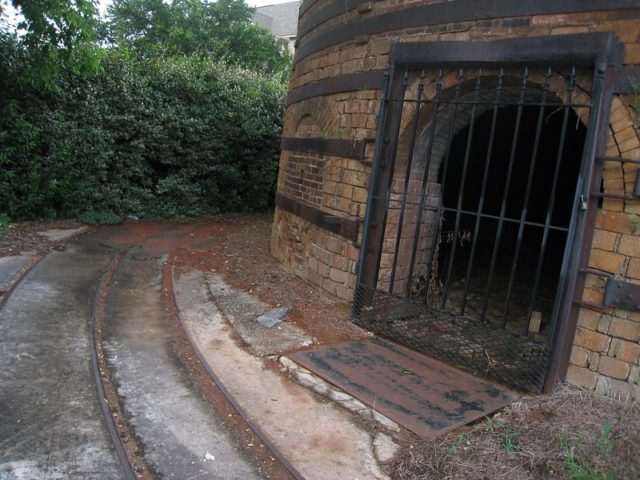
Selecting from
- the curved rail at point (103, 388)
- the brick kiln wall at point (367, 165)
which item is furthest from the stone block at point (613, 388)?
the curved rail at point (103, 388)

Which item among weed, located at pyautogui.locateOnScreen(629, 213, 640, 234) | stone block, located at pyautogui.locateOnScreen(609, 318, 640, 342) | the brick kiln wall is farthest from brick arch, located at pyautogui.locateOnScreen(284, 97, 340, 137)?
stone block, located at pyautogui.locateOnScreen(609, 318, 640, 342)

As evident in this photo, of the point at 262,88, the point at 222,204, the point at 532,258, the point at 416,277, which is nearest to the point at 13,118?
the point at 222,204

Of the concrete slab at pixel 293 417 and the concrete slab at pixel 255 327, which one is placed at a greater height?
the concrete slab at pixel 255 327

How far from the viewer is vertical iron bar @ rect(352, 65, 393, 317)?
5062mm

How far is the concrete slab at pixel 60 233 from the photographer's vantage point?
855cm

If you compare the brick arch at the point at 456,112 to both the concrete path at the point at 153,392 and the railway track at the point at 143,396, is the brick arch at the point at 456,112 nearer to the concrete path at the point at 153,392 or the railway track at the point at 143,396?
the concrete path at the point at 153,392

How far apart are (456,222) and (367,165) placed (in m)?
1.44

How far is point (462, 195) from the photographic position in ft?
15.5

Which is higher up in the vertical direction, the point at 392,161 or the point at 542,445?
the point at 392,161

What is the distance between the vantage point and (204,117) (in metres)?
12.1

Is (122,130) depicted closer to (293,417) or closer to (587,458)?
(293,417)

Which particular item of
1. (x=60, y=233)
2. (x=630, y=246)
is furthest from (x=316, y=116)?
(x=60, y=233)

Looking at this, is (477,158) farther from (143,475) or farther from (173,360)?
(143,475)

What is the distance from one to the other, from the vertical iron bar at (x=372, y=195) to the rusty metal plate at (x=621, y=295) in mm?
2261
